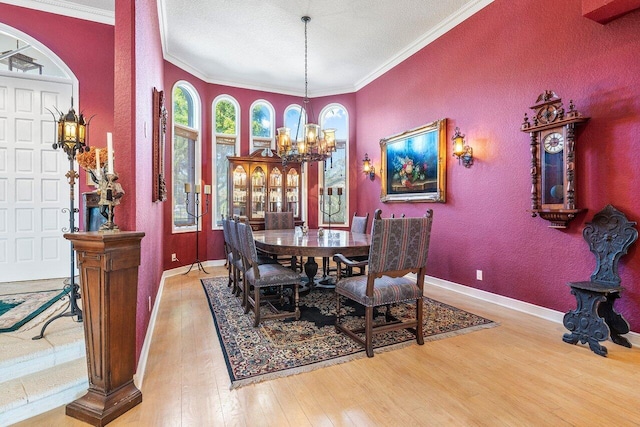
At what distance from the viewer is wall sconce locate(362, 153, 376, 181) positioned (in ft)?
19.3

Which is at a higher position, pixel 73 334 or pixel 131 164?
pixel 131 164

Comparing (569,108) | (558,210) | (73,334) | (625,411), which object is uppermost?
(569,108)

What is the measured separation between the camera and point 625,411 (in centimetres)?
173

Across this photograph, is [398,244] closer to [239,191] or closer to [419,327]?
[419,327]

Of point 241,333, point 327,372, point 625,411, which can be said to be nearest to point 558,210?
point 625,411

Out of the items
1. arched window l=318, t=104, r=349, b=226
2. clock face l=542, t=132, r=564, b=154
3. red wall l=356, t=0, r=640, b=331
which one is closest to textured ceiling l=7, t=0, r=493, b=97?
red wall l=356, t=0, r=640, b=331

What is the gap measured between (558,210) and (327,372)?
8.32ft

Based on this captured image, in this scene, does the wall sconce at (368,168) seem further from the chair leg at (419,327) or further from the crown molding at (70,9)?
the crown molding at (70,9)

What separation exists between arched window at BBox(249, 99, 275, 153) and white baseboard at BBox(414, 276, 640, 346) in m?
4.13

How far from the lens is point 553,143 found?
293 centimetres

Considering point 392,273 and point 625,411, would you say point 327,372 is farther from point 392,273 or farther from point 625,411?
point 625,411

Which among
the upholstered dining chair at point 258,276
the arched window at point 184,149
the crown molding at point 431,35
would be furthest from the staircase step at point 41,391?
the crown molding at point 431,35

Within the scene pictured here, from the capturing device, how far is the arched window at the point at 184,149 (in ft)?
17.4

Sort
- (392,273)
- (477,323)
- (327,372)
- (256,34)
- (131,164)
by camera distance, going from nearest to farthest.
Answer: (131,164) → (327,372) → (392,273) → (477,323) → (256,34)
